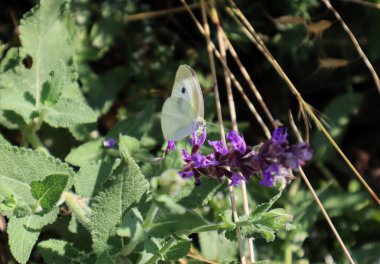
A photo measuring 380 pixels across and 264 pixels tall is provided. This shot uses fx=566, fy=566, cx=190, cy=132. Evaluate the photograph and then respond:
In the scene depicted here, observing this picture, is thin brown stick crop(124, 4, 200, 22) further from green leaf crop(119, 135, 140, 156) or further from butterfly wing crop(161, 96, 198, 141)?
butterfly wing crop(161, 96, 198, 141)

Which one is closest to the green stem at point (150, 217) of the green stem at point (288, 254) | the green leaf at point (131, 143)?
the green leaf at point (131, 143)

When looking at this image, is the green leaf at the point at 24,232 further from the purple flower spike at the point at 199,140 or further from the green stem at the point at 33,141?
the purple flower spike at the point at 199,140

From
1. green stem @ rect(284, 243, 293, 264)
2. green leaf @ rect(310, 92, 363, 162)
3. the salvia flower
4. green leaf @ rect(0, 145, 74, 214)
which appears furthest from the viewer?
green leaf @ rect(310, 92, 363, 162)

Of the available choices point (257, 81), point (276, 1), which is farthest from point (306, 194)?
point (276, 1)

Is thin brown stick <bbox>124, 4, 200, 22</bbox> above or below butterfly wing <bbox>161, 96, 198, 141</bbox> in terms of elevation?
below

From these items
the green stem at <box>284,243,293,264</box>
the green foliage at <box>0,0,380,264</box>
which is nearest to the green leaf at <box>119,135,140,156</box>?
the green foliage at <box>0,0,380,264</box>

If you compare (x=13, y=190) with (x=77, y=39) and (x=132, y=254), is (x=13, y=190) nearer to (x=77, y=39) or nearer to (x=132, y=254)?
(x=132, y=254)
